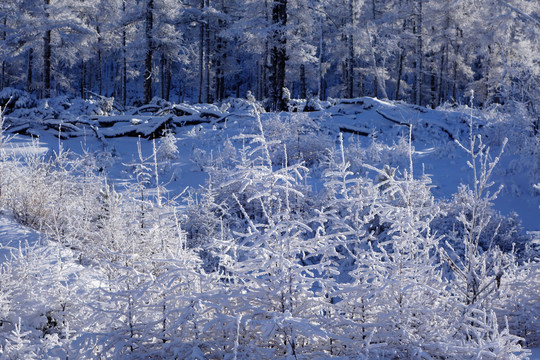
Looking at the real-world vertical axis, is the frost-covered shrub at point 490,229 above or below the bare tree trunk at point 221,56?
below

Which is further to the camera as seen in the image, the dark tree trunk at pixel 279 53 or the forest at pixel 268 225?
the dark tree trunk at pixel 279 53

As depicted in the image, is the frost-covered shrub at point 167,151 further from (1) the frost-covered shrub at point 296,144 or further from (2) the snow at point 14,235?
(2) the snow at point 14,235

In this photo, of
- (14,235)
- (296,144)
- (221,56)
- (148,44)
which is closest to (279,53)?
(296,144)

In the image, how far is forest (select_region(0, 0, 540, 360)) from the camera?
8.01 ft

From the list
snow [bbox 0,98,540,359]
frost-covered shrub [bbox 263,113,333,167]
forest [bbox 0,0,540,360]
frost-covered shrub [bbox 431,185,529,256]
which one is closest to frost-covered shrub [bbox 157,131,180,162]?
snow [bbox 0,98,540,359]

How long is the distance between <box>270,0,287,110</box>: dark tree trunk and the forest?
0.07m

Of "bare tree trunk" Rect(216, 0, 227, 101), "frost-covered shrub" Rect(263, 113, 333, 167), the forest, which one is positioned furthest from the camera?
"bare tree trunk" Rect(216, 0, 227, 101)

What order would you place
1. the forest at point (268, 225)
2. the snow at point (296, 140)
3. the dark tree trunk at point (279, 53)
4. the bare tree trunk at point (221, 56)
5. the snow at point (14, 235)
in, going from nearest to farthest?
1. the forest at point (268, 225)
2. the snow at point (14, 235)
3. the snow at point (296, 140)
4. the dark tree trunk at point (279, 53)
5. the bare tree trunk at point (221, 56)

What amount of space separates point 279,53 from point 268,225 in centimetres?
1368

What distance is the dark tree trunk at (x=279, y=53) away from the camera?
15.2 metres

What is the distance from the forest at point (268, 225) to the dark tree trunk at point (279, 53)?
7 cm

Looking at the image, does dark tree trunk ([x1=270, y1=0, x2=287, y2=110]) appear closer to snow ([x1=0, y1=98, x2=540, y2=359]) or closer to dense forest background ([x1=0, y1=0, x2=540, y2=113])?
dense forest background ([x1=0, y1=0, x2=540, y2=113])

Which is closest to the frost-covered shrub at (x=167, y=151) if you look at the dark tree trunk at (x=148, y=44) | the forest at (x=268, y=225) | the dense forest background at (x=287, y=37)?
the forest at (x=268, y=225)

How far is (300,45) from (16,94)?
10790mm
